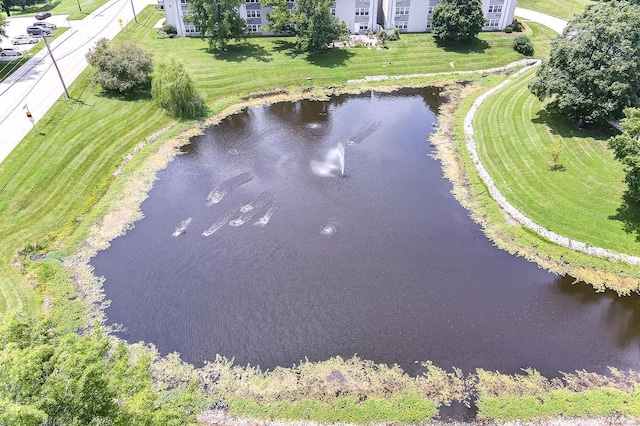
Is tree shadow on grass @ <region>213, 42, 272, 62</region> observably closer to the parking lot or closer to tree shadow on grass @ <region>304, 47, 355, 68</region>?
tree shadow on grass @ <region>304, 47, 355, 68</region>

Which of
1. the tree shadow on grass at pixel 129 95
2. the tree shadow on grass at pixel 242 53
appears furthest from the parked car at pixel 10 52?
the tree shadow on grass at pixel 242 53

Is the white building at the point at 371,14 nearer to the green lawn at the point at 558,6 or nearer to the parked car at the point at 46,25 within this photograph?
the green lawn at the point at 558,6

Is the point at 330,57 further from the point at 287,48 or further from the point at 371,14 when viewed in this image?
the point at 371,14

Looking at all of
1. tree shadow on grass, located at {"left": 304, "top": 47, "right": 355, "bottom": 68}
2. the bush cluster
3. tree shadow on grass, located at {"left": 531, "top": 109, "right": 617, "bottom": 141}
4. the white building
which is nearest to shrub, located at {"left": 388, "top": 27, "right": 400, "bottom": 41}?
the white building

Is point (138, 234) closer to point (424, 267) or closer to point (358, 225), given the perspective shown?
point (358, 225)

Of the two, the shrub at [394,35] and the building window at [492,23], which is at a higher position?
the building window at [492,23]

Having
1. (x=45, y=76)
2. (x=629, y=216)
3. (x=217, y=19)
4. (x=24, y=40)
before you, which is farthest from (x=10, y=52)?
(x=629, y=216)
